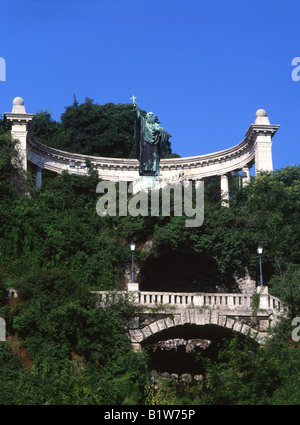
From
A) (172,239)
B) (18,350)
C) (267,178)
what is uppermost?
(267,178)

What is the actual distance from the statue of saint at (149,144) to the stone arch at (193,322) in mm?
11124

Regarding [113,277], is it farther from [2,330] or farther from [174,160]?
[174,160]

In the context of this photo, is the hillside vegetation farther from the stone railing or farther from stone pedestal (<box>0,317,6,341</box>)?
the stone railing

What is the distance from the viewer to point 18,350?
36.3m

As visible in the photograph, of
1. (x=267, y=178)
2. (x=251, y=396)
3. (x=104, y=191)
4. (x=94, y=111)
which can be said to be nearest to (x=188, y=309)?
(x=251, y=396)

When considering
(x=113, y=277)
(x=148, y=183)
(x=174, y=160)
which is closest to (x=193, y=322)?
(x=113, y=277)

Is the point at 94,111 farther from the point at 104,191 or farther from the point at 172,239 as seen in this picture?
the point at 172,239

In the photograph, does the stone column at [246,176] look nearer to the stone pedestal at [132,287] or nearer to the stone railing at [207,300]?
the stone railing at [207,300]

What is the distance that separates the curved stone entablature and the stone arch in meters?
17.0

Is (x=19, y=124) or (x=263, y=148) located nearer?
(x=19, y=124)

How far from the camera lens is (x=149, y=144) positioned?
47781 mm

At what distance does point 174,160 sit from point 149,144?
1480 cm
